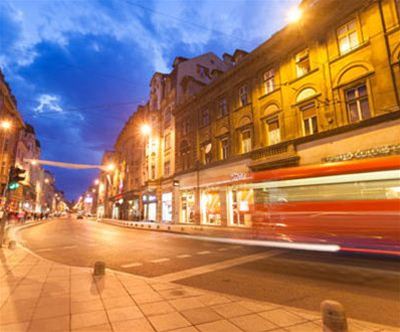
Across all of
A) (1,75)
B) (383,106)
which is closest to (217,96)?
(383,106)

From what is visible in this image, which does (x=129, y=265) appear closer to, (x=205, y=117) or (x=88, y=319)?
(x=88, y=319)

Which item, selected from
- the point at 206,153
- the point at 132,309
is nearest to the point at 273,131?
the point at 206,153

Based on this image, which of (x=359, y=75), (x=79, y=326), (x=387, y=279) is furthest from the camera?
(x=359, y=75)

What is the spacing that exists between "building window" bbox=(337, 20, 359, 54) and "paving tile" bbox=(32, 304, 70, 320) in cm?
1876

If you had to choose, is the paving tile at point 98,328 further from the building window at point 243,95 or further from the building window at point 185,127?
the building window at point 185,127

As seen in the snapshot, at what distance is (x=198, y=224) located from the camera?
84.2 feet

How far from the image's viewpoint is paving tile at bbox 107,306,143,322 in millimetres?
4242

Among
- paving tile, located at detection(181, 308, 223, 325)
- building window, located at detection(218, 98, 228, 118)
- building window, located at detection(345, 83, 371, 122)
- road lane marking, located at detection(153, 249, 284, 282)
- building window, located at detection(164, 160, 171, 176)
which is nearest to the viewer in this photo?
paving tile, located at detection(181, 308, 223, 325)

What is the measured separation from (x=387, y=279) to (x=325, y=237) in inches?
146

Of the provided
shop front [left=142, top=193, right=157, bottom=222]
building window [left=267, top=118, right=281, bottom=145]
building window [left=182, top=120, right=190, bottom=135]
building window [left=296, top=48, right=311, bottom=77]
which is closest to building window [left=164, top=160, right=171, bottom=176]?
shop front [left=142, top=193, right=157, bottom=222]

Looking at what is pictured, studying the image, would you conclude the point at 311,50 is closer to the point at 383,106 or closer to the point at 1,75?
the point at 383,106

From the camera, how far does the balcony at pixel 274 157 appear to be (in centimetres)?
1744

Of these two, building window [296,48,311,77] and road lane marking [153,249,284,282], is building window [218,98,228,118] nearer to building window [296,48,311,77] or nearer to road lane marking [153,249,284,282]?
building window [296,48,311,77]

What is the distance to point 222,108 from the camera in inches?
993
